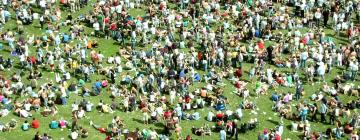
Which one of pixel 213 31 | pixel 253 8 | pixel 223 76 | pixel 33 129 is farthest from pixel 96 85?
pixel 253 8

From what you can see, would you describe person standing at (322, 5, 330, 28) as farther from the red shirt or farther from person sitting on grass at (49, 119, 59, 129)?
the red shirt

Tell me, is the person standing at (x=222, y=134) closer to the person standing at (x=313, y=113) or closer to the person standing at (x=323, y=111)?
the person standing at (x=313, y=113)

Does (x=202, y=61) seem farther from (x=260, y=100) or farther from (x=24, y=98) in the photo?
(x=24, y=98)

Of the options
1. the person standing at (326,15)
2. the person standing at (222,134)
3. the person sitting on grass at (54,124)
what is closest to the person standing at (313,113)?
the person standing at (222,134)

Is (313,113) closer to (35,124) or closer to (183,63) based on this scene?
(183,63)

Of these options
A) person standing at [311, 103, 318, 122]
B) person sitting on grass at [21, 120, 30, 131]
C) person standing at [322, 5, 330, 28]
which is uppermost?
person standing at [322, 5, 330, 28]

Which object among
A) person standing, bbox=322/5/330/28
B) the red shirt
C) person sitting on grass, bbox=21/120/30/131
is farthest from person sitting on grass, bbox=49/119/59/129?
person standing, bbox=322/5/330/28

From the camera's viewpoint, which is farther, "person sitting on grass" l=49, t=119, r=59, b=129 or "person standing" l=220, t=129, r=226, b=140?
"person sitting on grass" l=49, t=119, r=59, b=129

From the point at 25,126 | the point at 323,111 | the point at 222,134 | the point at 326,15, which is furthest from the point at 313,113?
the point at 25,126
